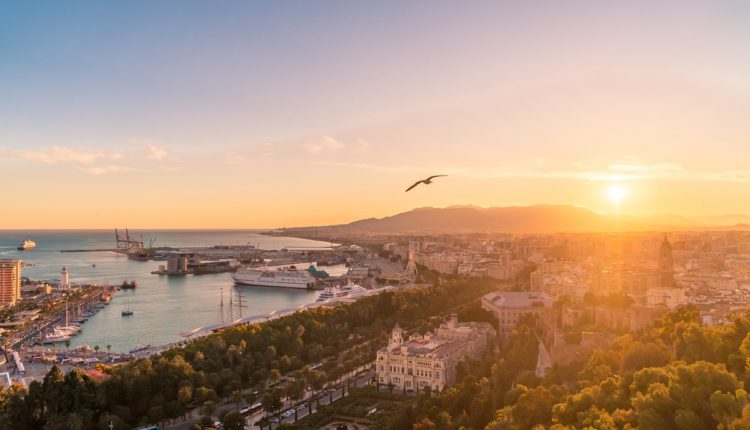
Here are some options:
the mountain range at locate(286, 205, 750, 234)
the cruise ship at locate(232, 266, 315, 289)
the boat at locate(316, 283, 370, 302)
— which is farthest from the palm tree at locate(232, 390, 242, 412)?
the mountain range at locate(286, 205, 750, 234)

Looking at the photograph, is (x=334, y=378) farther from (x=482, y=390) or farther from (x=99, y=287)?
(x=99, y=287)

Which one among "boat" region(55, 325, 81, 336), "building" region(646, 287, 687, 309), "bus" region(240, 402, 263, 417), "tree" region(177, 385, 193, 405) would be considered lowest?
"boat" region(55, 325, 81, 336)

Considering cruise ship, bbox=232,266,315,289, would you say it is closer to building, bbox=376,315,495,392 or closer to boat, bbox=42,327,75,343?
boat, bbox=42,327,75,343

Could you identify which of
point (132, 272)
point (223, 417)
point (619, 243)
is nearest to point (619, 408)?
point (223, 417)

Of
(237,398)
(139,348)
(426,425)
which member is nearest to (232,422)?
(237,398)

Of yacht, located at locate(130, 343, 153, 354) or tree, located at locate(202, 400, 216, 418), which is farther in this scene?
yacht, located at locate(130, 343, 153, 354)

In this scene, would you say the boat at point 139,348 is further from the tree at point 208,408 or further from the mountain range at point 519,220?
the mountain range at point 519,220
